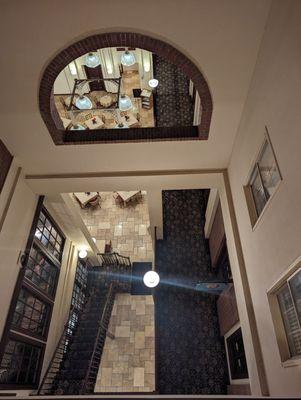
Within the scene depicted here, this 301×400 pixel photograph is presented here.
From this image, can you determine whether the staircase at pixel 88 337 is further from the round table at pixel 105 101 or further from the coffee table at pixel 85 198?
the round table at pixel 105 101

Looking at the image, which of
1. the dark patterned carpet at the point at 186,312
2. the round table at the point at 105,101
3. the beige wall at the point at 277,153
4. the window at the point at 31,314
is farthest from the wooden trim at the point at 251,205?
the round table at the point at 105,101

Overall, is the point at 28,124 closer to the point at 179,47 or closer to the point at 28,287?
the point at 179,47

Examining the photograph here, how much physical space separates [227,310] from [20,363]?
5.26 meters

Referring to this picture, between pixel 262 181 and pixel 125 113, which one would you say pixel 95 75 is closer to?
pixel 125 113

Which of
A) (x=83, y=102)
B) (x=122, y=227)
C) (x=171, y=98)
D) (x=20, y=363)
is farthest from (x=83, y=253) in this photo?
(x=171, y=98)

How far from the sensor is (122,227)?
12.1 metres

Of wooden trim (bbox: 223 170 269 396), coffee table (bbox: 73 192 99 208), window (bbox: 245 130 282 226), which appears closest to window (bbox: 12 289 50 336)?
coffee table (bbox: 73 192 99 208)

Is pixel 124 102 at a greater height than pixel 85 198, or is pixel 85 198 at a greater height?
pixel 124 102

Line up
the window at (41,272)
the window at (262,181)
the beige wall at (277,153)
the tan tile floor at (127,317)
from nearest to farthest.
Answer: the beige wall at (277,153) < the window at (262,181) < the window at (41,272) < the tan tile floor at (127,317)

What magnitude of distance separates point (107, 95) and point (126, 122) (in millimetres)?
2803

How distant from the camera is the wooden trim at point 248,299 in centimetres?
394

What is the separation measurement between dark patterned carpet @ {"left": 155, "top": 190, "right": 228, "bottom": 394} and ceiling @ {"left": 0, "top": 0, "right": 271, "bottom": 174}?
501 centimetres

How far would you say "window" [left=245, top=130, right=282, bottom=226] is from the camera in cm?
364

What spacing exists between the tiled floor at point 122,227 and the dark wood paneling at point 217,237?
316 cm
